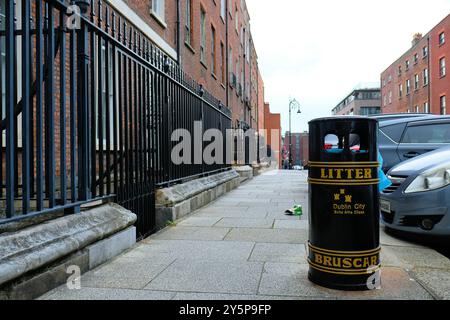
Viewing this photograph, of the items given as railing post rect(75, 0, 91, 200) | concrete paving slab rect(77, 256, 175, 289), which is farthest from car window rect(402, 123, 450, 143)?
railing post rect(75, 0, 91, 200)

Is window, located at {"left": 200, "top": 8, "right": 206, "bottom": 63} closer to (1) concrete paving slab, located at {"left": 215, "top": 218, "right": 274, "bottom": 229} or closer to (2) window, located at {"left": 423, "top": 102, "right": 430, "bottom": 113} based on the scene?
(1) concrete paving slab, located at {"left": 215, "top": 218, "right": 274, "bottom": 229}

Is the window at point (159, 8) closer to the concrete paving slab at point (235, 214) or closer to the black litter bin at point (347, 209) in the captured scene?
the concrete paving slab at point (235, 214)

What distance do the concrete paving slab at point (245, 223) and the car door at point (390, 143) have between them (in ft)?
9.53

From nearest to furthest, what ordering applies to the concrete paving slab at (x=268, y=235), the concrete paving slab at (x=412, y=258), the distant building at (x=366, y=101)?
the concrete paving slab at (x=412, y=258) < the concrete paving slab at (x=268, y=235) < the distant building at (x=366, y=101)

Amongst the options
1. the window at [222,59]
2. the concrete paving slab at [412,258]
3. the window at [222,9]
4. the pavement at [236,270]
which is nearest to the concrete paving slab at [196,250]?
the pavement at [236,270]

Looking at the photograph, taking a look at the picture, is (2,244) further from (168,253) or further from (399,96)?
(399,96)

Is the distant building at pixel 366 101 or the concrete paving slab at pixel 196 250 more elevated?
the distant building at pixel 366 101

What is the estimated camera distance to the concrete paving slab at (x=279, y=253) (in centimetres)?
429

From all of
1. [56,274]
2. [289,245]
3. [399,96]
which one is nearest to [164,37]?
[289,245]

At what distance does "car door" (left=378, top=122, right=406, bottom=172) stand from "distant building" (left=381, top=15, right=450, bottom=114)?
33351 mm

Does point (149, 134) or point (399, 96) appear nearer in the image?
point (149, 134)

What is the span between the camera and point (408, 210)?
16.2 feet

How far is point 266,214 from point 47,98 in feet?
15.7

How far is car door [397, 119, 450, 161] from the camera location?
8.02 metres
